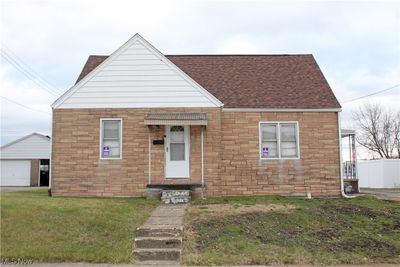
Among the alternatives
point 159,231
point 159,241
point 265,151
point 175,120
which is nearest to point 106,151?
point 175,120

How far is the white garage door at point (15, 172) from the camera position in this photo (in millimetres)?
37750

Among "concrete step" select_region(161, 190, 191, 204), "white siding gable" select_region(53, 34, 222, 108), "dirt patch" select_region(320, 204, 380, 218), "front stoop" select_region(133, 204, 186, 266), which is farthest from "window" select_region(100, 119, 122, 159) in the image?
"dirt patch" select_region(320, 204, 380, 218)

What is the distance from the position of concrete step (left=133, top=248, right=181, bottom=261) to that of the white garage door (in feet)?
108

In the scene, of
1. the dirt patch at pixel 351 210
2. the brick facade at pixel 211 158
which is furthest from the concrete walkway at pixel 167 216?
the dirt patch at pixel 351 210

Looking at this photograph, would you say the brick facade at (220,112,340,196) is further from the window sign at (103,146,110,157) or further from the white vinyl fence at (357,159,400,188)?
the white vinyl fence at (357,159,400,188)

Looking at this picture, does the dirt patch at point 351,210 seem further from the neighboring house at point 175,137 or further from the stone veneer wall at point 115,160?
the stone veneer wall at point 115,160

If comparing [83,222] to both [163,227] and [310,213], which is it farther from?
[310,213]

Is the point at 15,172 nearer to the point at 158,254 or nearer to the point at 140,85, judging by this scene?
the point at 140,85

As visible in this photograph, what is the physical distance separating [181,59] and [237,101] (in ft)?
14.6

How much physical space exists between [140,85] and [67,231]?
773 centimetres

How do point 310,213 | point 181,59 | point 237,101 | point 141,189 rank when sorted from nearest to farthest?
point 310,213
point 141,189
point 237,101
point 181,59

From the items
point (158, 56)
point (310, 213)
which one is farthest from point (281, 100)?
point (310, 213)

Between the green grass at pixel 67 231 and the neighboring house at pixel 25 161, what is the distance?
95.0 ft

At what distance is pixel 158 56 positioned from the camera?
50.5 ft
